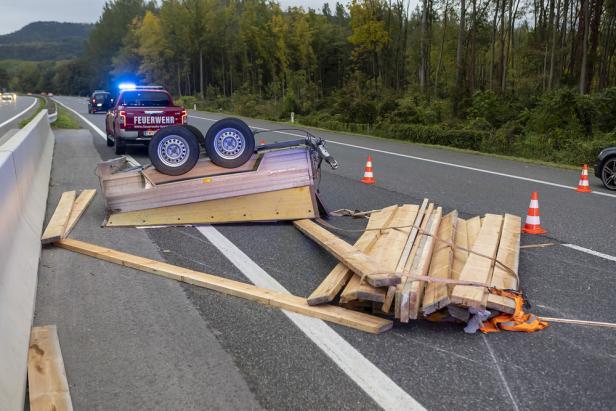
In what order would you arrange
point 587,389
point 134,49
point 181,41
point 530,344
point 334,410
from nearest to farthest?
point 334,410 < point 587,389 < point 530,344 < point 181,41 < point 134,49

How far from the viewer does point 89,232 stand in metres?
7.33

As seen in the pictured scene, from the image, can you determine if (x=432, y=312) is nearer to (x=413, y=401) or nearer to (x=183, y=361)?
(x=413, y=401)

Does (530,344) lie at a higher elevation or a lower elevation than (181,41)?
lower

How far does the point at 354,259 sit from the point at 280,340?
1279mm

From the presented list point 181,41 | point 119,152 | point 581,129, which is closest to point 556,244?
point 119,152

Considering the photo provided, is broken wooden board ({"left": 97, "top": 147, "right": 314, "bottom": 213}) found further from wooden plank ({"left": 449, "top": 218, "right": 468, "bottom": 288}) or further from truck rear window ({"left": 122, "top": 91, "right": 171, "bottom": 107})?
truck rear window ({"left": 122, "top": 91, "right": 171, "bottom": 107})

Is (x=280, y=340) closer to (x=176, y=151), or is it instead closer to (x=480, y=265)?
(x=480, y=265)

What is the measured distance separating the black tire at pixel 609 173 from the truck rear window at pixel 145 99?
1161 cm

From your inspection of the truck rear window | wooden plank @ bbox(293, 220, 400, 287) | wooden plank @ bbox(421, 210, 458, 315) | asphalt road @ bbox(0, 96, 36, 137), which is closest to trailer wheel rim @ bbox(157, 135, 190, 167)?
wooden plank @ bbox(293, 220, 400, 287)

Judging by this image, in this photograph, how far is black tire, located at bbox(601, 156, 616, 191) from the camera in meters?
11.2

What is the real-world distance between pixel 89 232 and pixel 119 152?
9.53 m

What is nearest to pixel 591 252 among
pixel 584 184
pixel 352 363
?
pixel 352 363

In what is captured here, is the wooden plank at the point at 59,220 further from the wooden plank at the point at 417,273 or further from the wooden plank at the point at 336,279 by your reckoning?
the wooden plank at the point at 417,273

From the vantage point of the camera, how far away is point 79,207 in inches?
336
